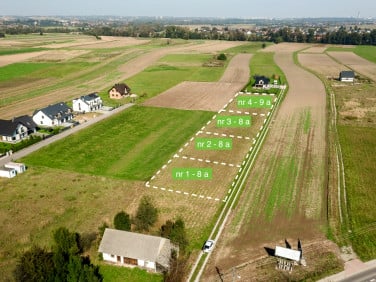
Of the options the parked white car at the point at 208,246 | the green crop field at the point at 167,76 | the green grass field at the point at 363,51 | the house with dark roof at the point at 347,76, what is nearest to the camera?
the parked white car at the point at 208,246

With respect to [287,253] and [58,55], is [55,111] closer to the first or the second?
[287,253]

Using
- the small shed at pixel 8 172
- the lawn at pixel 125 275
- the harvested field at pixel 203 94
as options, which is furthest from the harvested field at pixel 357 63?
the lawn at pixel 125 275

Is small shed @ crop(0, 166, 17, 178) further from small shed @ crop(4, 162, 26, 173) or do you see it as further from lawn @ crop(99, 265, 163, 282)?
lawn @ crop(99, 265, 163, 282)

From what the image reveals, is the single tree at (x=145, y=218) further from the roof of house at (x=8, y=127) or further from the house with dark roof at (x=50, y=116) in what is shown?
the house with dark roof at (x=50, y=116)

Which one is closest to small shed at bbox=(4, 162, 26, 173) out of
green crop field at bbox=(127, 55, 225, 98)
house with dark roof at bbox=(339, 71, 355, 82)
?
green crop field at bbox=(127, 55, 225, 98)

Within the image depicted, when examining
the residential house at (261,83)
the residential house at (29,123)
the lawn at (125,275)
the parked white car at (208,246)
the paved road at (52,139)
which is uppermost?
the residential house at (261,83)

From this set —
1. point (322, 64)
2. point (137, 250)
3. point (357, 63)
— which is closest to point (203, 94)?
point (137, 250)
